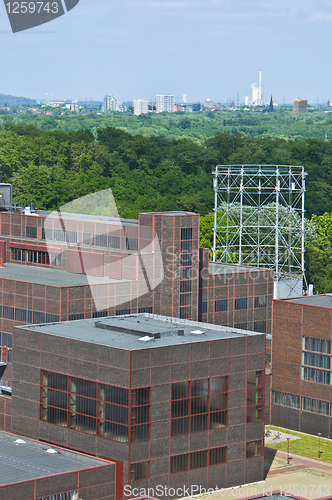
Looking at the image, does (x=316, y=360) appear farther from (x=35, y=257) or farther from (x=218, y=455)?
(x=35, y=257)

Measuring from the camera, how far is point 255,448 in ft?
277

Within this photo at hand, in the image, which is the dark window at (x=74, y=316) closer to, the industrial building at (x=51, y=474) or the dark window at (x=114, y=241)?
the dark window at (x=114, y=241)

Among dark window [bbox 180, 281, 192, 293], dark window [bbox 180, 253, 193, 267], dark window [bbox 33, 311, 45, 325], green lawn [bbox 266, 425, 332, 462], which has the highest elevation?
dark window [bbox 180, 253, 193, 267]

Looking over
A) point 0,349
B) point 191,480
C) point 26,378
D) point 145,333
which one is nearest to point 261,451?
point 191,480

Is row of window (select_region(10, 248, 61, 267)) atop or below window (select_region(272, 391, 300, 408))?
atop

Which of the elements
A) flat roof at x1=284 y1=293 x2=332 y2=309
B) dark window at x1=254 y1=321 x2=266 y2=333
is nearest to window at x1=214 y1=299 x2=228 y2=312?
dark window at x1=254 y1=321 x2=266 y2=333

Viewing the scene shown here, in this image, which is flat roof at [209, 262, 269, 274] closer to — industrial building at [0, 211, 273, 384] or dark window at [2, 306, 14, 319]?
industrial building at [0, 211, 273, 384]

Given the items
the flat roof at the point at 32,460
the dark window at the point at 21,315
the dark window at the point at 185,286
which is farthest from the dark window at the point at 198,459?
the dark window at the point at 21,315

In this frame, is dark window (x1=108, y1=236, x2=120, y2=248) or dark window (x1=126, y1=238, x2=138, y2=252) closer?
dark window (x1=126, y1=238, x2=138, y2=252)

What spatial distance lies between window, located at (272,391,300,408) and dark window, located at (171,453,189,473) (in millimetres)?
26144

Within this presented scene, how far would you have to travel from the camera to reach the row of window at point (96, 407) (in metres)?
76.1

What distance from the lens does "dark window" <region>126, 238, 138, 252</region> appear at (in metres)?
104

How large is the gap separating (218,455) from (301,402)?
76.3 ft

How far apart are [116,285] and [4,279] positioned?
1186 centimetres
